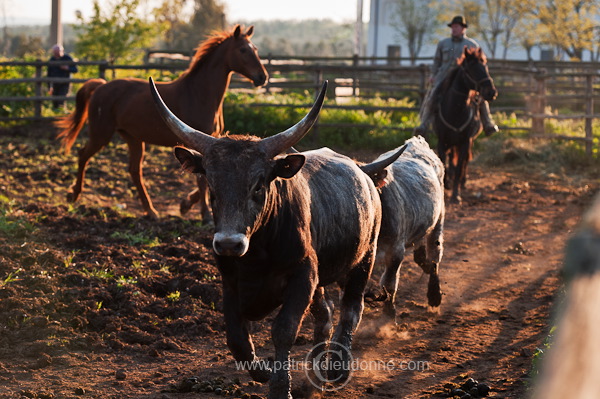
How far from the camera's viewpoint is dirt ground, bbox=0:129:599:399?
5.31 m

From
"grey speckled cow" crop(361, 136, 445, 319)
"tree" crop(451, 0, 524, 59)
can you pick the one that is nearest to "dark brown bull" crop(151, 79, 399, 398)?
"grey speckled cow" crop(361, 136, 445, 319)

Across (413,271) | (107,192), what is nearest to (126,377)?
(413,271)

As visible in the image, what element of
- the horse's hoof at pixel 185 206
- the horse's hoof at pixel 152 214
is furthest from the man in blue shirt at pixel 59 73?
the horse's hoof at pixel 185 206

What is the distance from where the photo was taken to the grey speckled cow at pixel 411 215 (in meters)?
6.44

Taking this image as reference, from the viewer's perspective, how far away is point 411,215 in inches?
264

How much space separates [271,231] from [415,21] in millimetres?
44554

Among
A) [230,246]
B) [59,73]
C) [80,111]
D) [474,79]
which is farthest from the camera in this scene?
[59,73]

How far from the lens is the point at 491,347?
6.25 metres

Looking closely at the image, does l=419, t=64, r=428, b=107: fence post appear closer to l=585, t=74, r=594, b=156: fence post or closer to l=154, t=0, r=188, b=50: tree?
l=585, t=74, r=594, b=156: fence post

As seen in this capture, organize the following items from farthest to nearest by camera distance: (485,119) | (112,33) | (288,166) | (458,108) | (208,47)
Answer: (112,33)
(485,119)
(458,108)
(208,47)
(288,166)

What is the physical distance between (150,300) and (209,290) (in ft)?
1.81

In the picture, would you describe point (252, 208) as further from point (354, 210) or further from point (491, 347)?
point (491, 347)

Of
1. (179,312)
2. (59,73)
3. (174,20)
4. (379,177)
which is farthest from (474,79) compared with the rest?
(174,20)

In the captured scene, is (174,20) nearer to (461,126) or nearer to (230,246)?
(461,126)
